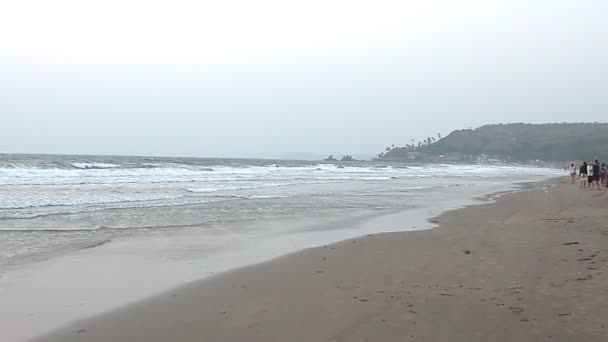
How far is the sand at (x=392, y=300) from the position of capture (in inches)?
172

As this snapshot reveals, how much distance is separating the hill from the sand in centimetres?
14086

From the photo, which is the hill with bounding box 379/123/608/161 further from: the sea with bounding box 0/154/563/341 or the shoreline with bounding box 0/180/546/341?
the shoreline with bounding box 0/180/546/341

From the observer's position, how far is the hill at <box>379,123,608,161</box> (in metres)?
146

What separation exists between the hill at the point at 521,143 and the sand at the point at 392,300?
5546 inches

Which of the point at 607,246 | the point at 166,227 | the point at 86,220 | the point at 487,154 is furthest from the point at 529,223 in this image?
the point at 487,154

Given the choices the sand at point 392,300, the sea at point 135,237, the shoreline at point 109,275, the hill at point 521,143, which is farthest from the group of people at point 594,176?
the hill at point 521,143

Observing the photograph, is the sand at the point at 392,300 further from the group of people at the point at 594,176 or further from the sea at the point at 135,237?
the group of people at the point at 594,176

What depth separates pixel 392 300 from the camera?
529cm

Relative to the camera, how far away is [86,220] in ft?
40.7

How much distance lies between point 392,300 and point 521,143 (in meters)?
172

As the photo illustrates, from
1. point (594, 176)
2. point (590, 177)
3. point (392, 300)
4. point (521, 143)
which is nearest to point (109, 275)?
point (392, 300)

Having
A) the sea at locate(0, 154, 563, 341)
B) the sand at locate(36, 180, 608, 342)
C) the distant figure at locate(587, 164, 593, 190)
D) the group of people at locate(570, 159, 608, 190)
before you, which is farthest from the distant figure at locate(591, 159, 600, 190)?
the sand at locate(36, 180, 608, 342)

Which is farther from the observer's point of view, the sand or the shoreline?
the shoreline

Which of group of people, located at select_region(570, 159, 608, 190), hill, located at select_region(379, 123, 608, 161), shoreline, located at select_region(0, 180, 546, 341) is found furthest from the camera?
hill, located at select_region(379, 123, 608, 161)
